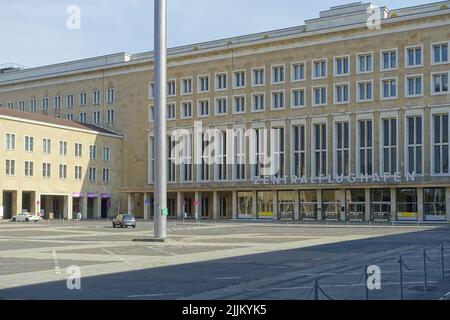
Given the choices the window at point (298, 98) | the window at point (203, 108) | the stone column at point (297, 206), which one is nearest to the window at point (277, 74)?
the window at point (298, 98)

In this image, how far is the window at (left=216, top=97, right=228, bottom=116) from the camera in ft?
296

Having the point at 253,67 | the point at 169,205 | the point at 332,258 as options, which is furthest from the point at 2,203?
the point at 332,258

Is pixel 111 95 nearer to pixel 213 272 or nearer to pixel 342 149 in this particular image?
pixel 342 149

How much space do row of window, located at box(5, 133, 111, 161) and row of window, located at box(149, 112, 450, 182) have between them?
473 inches

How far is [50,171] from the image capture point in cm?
8962

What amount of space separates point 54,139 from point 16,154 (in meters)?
7.53

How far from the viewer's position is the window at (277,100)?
85312 mm

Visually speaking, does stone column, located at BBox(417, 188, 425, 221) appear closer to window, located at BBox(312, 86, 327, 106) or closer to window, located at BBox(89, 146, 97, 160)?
window, located at BBox(312, 86, 327, 106)

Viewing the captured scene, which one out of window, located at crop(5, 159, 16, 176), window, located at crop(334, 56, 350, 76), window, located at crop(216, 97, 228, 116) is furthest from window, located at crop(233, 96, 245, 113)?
window, located at crop(5, 159, 16, 176)

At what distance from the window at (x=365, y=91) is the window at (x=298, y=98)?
772 centimetres

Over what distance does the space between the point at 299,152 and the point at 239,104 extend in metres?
11.6

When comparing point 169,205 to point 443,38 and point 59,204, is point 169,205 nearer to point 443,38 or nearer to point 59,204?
point 59,204

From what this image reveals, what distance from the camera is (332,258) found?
25.1 meters

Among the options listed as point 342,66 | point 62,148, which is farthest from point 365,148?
point 62,148
